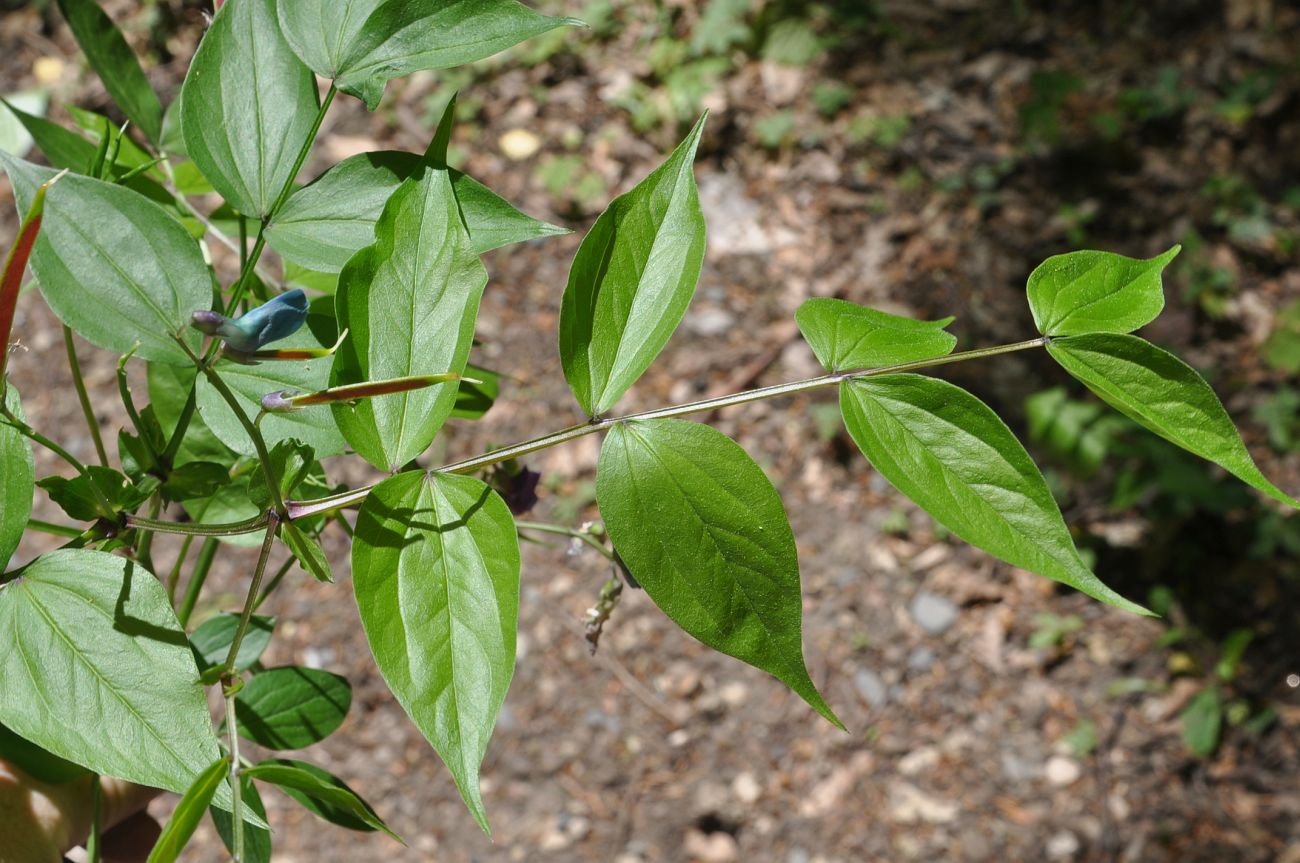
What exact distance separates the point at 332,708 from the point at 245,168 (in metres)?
0.46

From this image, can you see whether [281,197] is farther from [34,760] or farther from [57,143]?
[34,760]

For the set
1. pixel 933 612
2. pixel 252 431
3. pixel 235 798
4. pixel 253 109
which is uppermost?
pixel 253 109

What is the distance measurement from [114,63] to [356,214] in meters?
0.34

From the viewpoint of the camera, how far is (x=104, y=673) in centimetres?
62

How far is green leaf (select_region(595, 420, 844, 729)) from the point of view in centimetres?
61

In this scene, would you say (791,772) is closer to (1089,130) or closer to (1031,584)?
(1031,584)

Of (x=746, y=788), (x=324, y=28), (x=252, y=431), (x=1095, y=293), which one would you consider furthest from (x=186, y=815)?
(x=746, y=788)

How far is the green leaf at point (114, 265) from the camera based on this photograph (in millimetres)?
624

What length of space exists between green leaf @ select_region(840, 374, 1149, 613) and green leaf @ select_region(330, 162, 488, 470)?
0.26 metres

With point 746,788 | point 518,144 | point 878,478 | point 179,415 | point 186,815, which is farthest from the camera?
point 518,144

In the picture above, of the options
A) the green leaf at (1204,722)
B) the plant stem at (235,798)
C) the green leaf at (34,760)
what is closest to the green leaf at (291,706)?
the green leaf at (34,760)

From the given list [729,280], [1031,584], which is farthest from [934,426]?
[729,280]

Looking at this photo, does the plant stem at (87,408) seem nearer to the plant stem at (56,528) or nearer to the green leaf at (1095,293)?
the plant stem at (56,528)

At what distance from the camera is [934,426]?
66 cm
